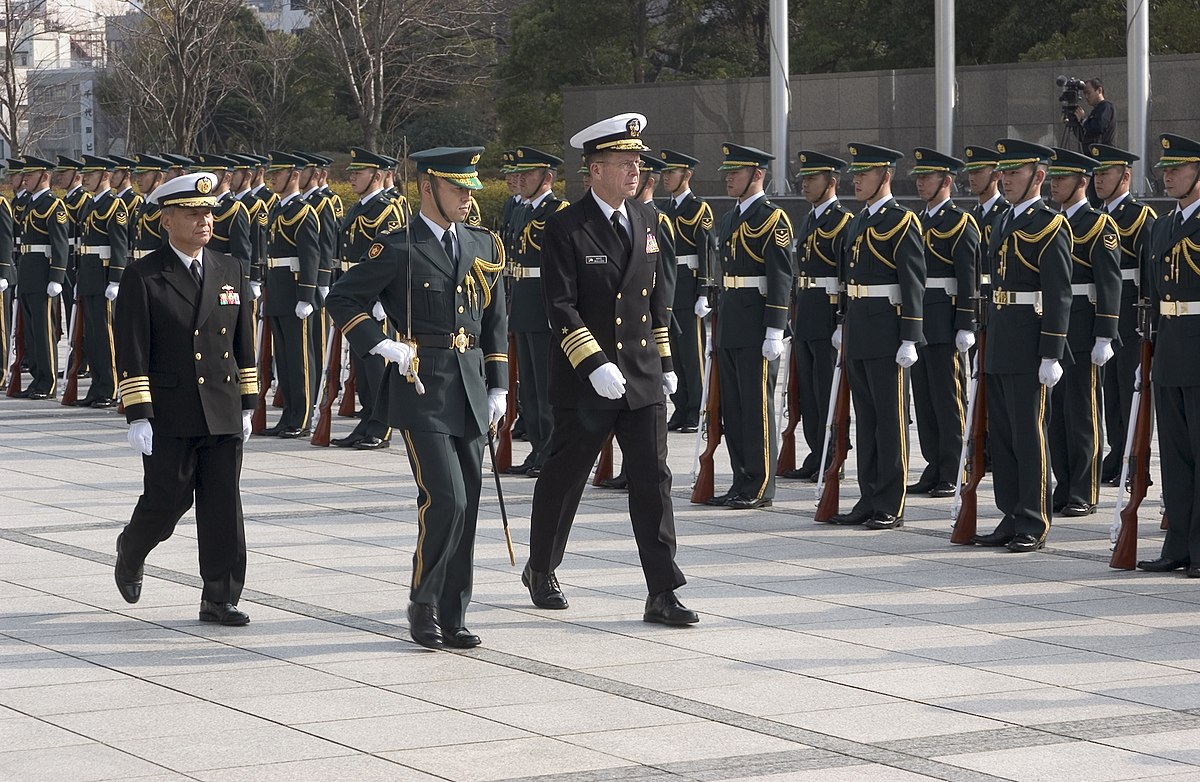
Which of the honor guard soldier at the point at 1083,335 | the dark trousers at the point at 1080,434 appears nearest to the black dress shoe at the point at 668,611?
the honor guard soldier at the point at 1083,335

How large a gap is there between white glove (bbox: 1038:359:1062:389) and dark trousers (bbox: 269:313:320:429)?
703 centimetres

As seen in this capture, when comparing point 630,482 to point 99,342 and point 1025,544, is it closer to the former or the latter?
point 1025,544

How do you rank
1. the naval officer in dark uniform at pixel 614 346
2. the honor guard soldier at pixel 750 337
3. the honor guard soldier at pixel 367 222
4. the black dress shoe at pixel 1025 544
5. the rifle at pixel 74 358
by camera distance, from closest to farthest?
the naval officer in dark uniform at pixel 614 346, the black dress shoe at pixel 1025 544, the honor guard soldier at pixel 750 337, the honor guard soldier at pixel 367 222, the rifle at pixel 74 358

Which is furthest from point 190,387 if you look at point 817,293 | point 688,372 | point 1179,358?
point 688,372

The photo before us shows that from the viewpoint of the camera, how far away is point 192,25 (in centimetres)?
3228

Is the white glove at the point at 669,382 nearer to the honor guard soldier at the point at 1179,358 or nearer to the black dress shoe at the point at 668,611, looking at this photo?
the black dress shoe at the point at 668,611

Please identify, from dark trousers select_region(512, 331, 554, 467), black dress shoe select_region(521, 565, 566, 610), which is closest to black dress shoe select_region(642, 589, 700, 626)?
black dress shoe select_region(521, 565, 566, 610)

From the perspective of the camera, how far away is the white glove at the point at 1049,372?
970cm

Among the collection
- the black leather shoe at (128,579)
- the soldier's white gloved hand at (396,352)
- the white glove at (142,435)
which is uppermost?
the soldier's white gloved hand at (396,352)

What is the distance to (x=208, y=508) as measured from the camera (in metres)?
8.11

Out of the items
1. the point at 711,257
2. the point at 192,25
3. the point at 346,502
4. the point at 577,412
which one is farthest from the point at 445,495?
the point at 192,25

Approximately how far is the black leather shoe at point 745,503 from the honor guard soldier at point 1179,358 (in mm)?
2614

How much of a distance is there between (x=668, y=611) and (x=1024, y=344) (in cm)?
294

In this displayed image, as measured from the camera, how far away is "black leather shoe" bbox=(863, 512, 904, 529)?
1064cm
